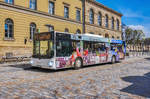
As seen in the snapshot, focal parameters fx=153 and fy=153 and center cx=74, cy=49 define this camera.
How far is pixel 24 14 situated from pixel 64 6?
903 centimetres

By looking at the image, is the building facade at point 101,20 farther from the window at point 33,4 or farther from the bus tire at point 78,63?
the bus tire at point 78,63

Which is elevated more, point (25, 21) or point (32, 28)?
point (25, 21)

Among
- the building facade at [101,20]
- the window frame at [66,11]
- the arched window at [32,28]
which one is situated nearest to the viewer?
the arched window at [32,28]

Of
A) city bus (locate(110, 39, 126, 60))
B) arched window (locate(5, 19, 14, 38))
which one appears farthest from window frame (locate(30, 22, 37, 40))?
city bus (locate(110, 39, 126, 60))

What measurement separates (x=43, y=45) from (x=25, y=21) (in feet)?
38.5

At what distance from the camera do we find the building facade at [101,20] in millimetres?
34094

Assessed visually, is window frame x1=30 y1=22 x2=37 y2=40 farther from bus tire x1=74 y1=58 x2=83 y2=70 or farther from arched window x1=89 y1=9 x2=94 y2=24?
arched window x1=89 y1=9 x2=94 y2=24

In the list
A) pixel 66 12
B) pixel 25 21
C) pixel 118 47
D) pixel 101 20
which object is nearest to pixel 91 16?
pixel 101 20

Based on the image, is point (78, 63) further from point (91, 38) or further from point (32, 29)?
point (32, 29)

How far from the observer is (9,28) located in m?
19.8

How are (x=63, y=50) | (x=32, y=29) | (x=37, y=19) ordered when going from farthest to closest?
(x=37, y=19)
(x=32, y=29)
(x=63, y=50)

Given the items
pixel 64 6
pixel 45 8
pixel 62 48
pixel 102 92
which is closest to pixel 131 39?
pixel 64 6

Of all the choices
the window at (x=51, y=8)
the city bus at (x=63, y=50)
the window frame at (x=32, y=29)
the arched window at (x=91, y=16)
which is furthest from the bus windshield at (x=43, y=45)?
the arched window at (x=91, y=16)

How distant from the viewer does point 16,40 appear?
20.4 metres
